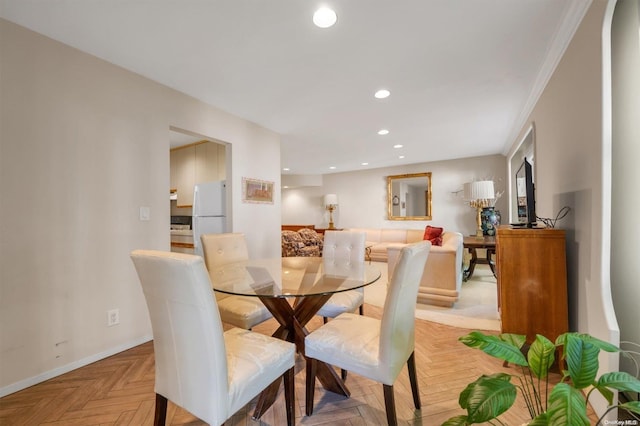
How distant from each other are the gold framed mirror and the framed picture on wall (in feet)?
13.2

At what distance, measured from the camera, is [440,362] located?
2031mm

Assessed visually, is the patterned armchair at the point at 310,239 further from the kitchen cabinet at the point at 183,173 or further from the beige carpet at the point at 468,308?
the kitchen cabinet at the point at 183,173

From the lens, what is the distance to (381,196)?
7.19 metres

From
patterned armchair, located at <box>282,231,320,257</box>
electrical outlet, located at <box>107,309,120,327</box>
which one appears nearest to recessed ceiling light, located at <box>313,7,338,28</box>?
electrical outlet, located at <box>107,309,120,327</box>

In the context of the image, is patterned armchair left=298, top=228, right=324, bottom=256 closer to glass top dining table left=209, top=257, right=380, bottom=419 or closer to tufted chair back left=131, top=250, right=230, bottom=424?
glass top dining table left=209, top=257, right=380, bottom=419

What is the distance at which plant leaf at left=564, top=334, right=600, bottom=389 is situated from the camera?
0.69 m

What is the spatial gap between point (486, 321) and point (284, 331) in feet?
7.17

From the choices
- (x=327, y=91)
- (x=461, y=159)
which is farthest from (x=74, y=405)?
(x=461, y=159)

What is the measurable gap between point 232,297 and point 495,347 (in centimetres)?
185

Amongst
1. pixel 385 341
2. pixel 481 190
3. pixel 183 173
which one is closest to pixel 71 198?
pixel 385 341

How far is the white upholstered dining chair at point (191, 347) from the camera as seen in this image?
1009mm

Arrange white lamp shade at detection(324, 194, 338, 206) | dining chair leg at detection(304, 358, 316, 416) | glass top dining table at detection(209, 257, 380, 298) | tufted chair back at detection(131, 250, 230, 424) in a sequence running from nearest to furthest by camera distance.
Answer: tufted chair back at detection(131, 250, 230, 424), dining chair leg at detection(304, 358, 316, 416), glass top dining table at detection(209, 257, 380, 298), white lamp shade at detection(324, 194, 338, 206)

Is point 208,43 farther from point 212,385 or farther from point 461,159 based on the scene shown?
point 461,159

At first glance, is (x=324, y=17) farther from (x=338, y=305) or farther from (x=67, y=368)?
(x=67, y=368)
